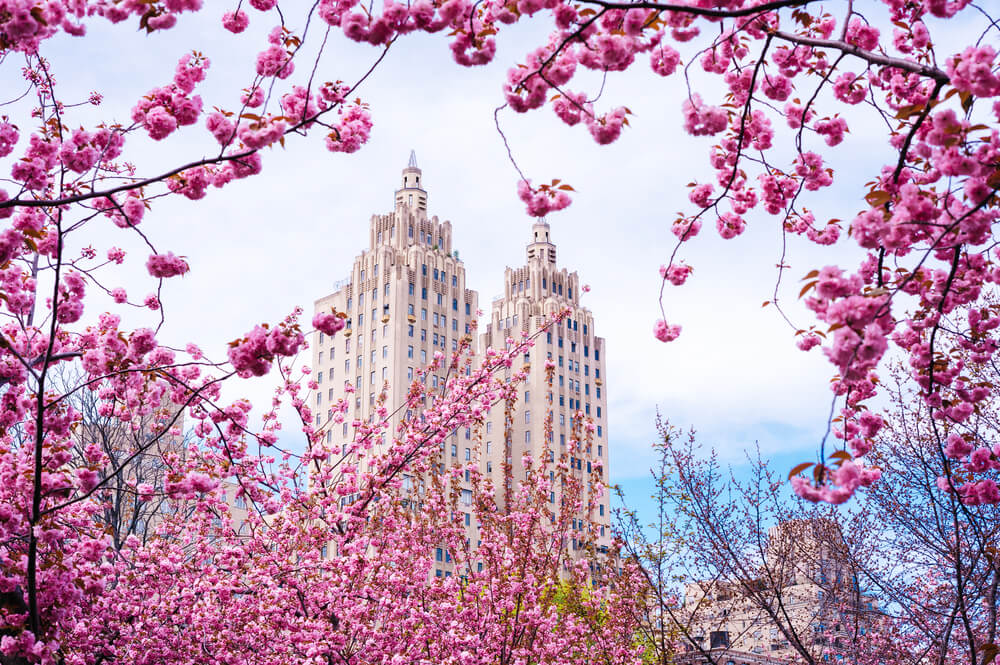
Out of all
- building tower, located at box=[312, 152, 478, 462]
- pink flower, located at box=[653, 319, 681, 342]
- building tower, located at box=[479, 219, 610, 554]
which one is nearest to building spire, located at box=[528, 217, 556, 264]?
building tower, located at box=[479, 219, 610, 554]

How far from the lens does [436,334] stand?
73000mm

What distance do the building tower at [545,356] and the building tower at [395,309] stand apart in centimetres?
432

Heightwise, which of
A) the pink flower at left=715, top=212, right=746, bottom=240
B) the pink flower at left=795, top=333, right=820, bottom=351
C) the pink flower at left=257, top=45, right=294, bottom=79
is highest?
the pink flower at left=257, top=45, right=294, bottom=79

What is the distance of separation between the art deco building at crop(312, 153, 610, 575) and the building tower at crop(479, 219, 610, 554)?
0.35 feet

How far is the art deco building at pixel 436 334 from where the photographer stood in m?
69.6

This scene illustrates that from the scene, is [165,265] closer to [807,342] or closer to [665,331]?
[665,331]

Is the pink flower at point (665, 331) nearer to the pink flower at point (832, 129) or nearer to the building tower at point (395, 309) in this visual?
the pink flower at point (832, 129)

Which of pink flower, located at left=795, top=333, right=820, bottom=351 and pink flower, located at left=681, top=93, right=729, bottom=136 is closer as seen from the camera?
pink flower, located at left=681, top=93, right=729, bottom=136

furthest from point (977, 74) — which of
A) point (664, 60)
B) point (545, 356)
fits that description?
point (545, 356)

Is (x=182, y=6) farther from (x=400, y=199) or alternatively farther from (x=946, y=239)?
(x=400, y=199)

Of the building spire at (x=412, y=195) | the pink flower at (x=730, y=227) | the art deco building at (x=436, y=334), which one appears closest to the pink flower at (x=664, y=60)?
the pink flower at (x=730, y=227)

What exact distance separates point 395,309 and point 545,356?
45.8 ft

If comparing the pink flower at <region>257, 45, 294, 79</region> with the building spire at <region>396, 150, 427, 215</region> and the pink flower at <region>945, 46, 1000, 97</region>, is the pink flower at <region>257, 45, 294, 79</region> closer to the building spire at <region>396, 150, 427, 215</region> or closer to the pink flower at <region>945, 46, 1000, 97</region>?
the pink flower at <region>945, 46, 1000, 97</region>

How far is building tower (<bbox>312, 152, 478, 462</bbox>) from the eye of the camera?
69312 millimetres
